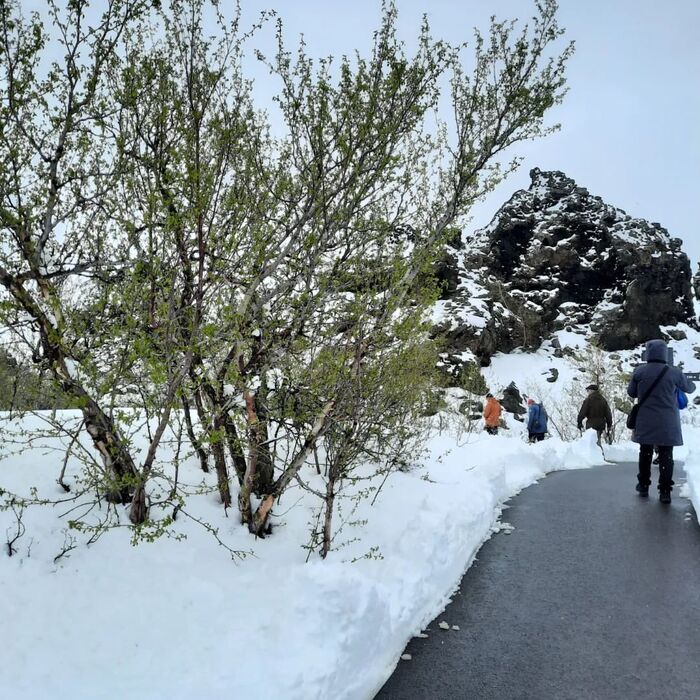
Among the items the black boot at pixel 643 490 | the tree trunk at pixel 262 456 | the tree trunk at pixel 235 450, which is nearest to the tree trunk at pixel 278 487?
the tree trunk at pixel 262 456

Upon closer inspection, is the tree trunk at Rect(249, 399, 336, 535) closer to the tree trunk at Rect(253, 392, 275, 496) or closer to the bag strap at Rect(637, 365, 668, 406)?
the tree trunk at Rect(253, 392, 275, 496)

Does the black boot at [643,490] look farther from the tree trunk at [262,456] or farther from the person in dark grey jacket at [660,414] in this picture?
the tree trunk at [262,456]

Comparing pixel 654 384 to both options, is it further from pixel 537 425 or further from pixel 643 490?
pixel 537 425

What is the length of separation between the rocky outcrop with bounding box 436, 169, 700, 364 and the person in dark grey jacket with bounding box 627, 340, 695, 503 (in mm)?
57589

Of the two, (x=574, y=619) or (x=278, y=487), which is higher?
(x=278, y=487)

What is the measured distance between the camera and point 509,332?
65.4 meters

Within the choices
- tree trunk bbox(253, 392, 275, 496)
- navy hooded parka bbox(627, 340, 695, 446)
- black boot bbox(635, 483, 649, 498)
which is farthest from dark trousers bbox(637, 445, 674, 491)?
tree trunk bbox(253, 392, 275, 496)

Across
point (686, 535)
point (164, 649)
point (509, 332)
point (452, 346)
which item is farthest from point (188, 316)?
point (509, 332)

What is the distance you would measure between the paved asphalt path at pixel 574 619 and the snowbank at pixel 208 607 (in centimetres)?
35

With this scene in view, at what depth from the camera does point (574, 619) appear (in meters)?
3.86

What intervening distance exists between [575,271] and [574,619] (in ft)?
254

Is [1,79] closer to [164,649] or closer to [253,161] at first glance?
[253,161]

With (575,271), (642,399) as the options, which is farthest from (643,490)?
(575,271)

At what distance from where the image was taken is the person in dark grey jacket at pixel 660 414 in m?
6.95
